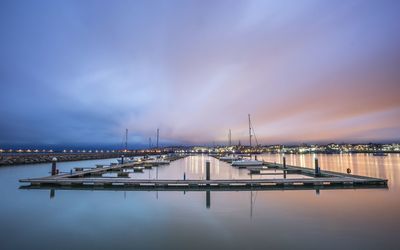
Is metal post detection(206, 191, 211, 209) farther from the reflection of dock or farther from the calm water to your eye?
the reflection of dock

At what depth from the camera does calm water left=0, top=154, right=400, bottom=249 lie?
33.7ft

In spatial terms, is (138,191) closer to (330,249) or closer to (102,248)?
(102,248)

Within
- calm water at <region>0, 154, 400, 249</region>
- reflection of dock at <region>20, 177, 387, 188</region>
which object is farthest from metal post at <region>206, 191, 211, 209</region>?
reflection of dock at <region>20, 177, 387, 188</region>

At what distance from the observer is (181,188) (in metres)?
22.8

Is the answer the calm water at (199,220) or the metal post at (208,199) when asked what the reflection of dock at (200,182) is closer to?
the calm water at (199,220)

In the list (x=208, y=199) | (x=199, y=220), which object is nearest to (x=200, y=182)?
(x=208, y=199)

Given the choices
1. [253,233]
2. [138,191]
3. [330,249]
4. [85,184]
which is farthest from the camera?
[85,184]

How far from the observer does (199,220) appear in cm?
1369

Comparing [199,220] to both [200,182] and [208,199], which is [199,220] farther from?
[200,182]

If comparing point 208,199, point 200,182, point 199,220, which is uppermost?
point 200,182

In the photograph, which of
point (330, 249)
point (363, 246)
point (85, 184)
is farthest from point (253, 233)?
point (85, 184)

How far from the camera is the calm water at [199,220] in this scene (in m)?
10.3

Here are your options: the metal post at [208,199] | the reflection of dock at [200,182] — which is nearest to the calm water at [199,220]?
the metal post at [208,199]

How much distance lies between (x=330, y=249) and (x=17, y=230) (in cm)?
1311
